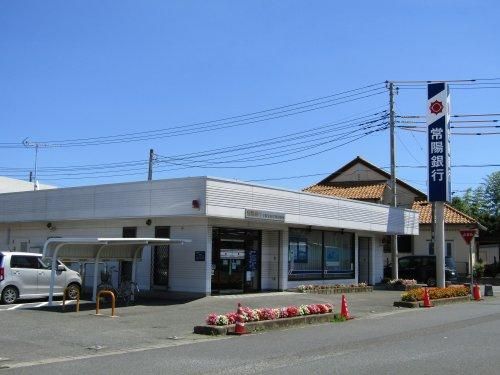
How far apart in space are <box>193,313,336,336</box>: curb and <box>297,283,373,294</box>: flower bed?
8675 millimetres

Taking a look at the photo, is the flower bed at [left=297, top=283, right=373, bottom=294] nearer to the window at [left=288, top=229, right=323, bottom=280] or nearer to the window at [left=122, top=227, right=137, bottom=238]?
the window at [left=288, top=229, right=323, bottom=280]

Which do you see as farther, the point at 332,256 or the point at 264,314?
the point at 332,256

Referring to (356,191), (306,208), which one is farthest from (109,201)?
(356,191)

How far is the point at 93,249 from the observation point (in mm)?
19250

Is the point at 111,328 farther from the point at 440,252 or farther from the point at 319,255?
the point at 440,252

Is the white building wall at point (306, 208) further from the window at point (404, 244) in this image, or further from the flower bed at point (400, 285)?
the window at point (404, 244)

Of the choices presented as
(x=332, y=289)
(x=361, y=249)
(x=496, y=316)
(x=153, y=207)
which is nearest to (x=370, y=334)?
(x=496, y=316)

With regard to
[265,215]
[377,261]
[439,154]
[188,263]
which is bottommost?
[188,263]

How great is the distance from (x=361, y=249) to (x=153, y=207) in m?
13.9

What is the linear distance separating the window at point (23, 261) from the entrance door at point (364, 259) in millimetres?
17687

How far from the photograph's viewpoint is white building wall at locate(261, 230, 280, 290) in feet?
84.9

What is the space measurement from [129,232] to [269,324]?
11.4 metres

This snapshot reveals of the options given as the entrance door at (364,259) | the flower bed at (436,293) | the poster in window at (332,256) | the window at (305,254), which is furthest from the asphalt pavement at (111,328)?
the entrance door at (364,259)

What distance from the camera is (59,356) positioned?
10914 millimetres
